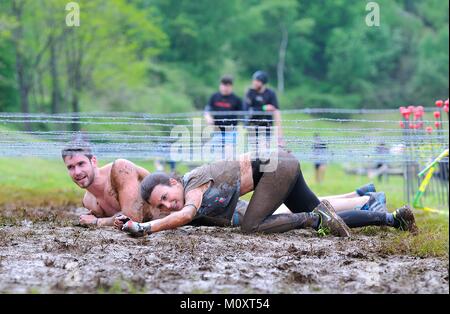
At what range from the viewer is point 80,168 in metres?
7.72

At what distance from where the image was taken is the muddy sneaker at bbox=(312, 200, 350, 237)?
759 cm

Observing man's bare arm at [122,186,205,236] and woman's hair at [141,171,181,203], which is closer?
man's bare arm at [122,186,205,236]

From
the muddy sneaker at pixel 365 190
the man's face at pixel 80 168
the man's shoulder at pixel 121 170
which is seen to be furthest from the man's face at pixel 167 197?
the muddy sneaker at pixel 365 190

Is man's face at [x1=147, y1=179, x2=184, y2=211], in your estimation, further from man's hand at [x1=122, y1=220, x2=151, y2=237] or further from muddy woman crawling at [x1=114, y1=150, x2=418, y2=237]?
man's hand at [x1=122, y1=220, x2=151, y2=237]

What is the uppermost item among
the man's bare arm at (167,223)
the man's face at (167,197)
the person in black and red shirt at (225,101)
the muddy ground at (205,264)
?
the person in black and red shirt at (225,101)

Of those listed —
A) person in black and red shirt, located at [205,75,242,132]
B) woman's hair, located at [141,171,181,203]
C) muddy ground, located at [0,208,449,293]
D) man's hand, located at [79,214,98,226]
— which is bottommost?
muddy ground, located at [0,208,449,293]

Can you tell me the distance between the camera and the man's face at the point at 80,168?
770 cm

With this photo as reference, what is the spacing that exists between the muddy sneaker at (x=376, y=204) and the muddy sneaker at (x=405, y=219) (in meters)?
0.39

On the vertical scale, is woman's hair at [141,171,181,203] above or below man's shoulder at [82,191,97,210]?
above

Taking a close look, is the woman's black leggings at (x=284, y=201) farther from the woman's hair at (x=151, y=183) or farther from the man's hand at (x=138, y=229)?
the man's hand at (x=138, y=229)

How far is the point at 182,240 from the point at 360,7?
243 ft

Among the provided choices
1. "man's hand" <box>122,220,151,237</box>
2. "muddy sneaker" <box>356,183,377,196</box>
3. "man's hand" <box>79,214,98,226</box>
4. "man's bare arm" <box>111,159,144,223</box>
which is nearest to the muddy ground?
"man's hand" <box>122,220,151,237</box>

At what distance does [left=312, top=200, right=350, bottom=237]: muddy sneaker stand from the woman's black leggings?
0.24 feet

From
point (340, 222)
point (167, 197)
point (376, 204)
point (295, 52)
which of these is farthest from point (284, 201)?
point (295, 52)
